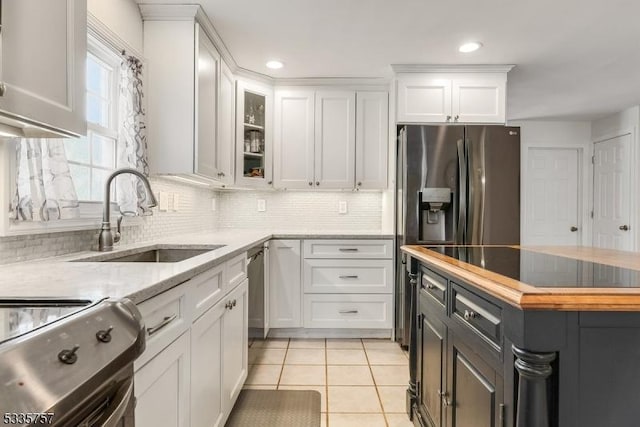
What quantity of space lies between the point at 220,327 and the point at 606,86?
4.17 m

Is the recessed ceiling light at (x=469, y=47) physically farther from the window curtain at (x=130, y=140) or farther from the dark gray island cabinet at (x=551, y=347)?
the window curtain at (x=130, y=140)

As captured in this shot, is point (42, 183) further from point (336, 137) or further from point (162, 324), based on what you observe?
point (336, 137)

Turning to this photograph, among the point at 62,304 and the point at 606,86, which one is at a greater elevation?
the point at 606,86

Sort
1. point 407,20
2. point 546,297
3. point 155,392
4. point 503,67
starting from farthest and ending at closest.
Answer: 1. point 503,67
2. point 407,20
3. point 155,392
4. point 546,297

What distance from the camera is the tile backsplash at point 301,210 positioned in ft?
11.7

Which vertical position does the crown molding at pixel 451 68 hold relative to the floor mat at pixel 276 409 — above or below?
above

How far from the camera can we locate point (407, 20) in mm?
2248

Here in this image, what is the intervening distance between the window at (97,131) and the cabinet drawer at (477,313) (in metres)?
1.71

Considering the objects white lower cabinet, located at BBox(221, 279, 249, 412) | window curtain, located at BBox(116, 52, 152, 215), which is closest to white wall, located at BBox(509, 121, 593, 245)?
white lower cabinet, located at BBox(221, 279, 249, 412)

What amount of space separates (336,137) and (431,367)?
2.23m

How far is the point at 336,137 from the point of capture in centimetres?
324

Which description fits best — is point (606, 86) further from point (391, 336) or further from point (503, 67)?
point (391, 336)

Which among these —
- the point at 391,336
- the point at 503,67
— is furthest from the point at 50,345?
the point at 503,67

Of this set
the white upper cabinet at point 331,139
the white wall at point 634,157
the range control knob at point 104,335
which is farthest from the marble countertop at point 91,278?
the white wall at point 634,157
